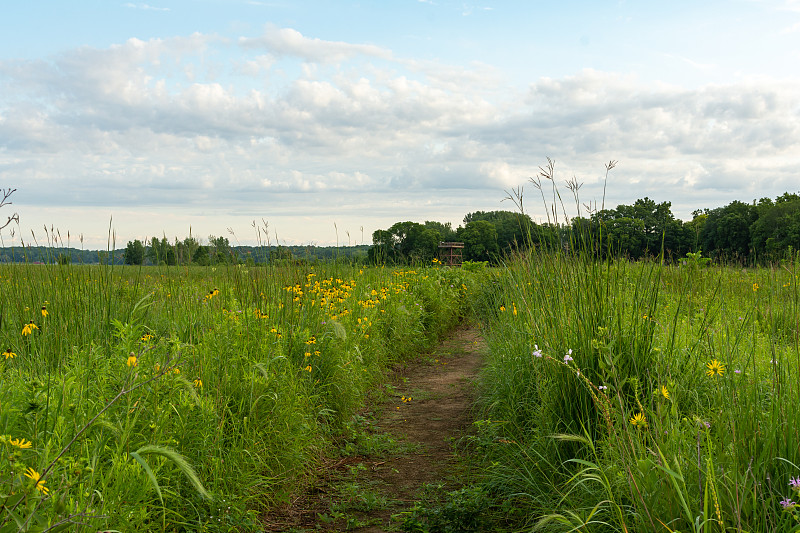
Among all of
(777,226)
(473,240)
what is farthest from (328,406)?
(777,226)

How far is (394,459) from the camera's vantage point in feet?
12.9

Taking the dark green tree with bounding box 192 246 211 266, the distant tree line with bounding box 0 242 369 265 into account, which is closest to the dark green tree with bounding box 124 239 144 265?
the distant tree line with bounding box 0 242 369 265

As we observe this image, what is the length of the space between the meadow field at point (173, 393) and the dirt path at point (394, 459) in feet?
0.67

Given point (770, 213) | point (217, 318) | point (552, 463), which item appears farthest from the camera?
point (770, 213)

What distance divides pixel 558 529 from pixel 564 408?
31.7 inches

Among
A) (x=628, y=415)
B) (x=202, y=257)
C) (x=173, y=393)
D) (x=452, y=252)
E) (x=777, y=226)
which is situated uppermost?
(x=777, y=226)

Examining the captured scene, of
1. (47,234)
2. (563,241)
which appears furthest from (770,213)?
(47,234)

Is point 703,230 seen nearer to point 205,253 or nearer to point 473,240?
point 473,240

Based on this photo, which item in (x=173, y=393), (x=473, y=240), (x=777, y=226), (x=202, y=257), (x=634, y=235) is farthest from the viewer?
(x=473, y=240)

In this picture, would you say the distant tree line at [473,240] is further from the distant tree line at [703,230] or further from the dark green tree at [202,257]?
the dark green tree at [202,257]

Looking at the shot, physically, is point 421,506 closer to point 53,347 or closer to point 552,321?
point 552,321

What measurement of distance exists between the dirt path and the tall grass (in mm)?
409

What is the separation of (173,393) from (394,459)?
1.81m

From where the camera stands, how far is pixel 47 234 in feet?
14.3
